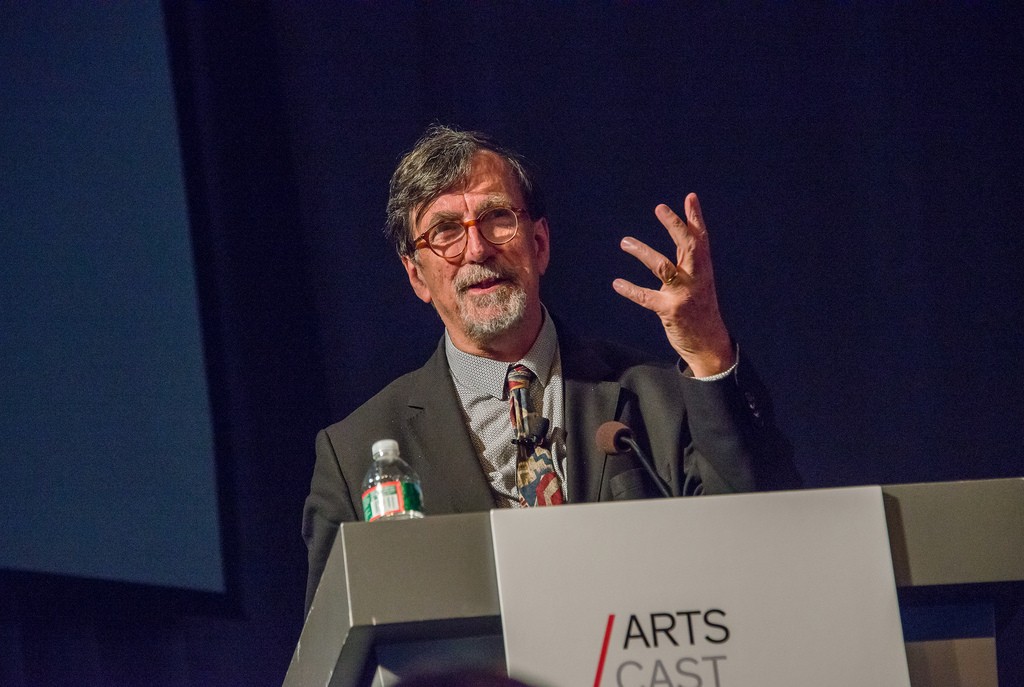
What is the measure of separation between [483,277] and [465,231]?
10 centimetres

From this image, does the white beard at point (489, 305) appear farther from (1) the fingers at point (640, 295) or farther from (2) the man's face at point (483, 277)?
(1) the fingers at point (640, 295)

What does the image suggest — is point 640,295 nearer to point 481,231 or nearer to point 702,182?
point 481,231

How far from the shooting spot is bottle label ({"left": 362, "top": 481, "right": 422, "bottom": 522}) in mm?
1315

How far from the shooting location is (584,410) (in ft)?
7.24

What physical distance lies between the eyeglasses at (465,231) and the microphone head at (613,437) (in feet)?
2.90

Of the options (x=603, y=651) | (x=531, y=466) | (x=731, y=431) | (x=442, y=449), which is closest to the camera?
(x=603, y=651)

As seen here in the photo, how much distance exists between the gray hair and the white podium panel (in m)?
1.41

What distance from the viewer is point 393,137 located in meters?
3.28

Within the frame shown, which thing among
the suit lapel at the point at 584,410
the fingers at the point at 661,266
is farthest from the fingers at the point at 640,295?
the suit lapel at the point at 584,410

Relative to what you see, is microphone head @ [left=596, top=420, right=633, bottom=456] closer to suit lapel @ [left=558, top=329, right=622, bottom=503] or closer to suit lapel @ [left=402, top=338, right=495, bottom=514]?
suit lapel @ [left=558, top=329, right=622, bottom=503]

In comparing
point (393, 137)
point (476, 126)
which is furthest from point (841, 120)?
point (393, 137)

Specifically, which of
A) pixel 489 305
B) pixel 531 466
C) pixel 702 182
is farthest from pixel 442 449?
pixel 702 182

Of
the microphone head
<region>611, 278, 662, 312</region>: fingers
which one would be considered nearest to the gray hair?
<region>611, 278, 662, 312</region>: fingers

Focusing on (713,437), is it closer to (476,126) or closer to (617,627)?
(617,627)
